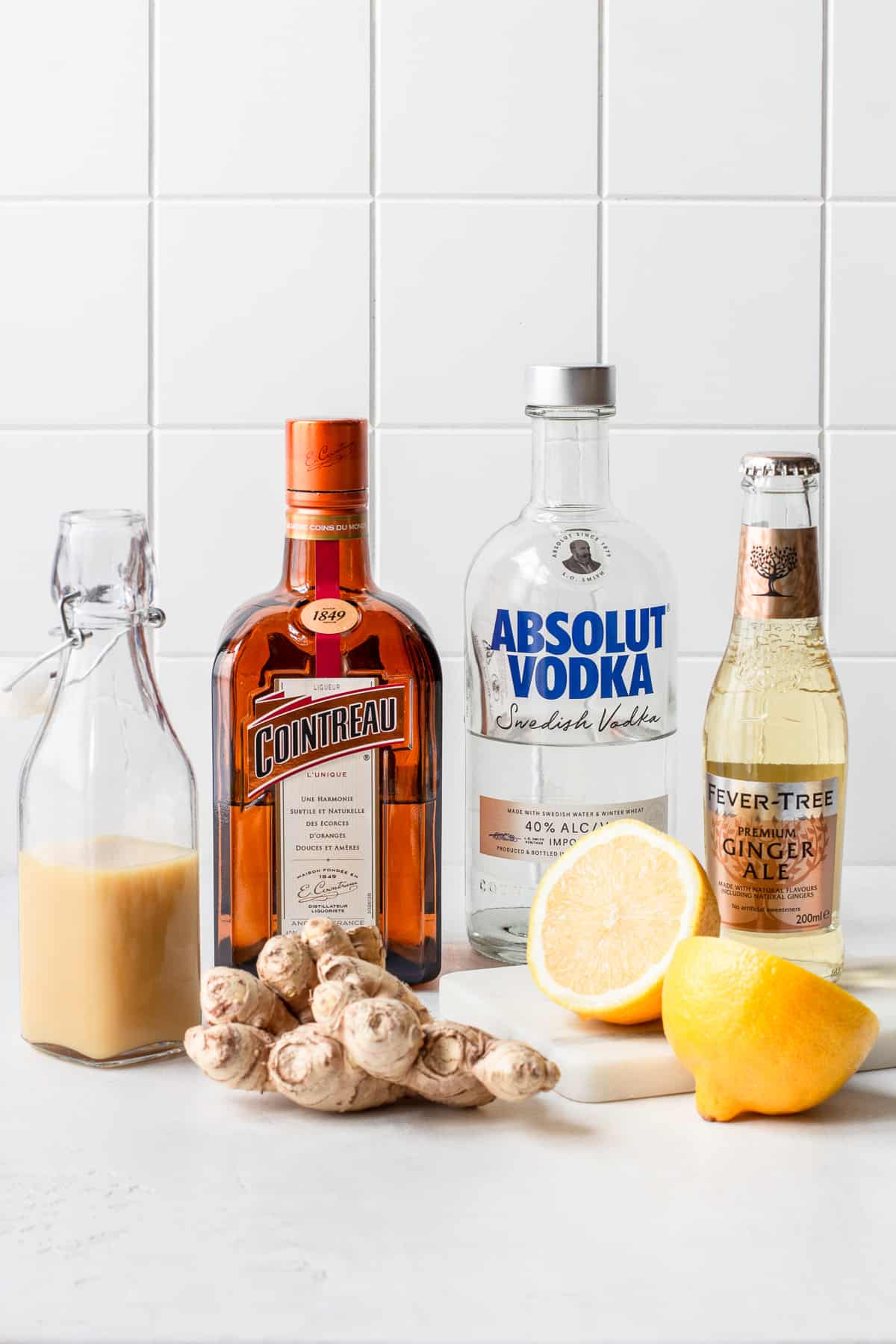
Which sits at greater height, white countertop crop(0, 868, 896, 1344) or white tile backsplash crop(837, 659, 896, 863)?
white tile backsplash crop(837, 659, 896, 863)

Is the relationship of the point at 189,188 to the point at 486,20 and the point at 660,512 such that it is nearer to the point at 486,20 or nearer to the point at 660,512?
the point at 486,20

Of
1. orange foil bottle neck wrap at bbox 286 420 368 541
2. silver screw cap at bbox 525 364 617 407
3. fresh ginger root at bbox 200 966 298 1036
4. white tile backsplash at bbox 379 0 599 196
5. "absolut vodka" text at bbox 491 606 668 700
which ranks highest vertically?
white tile backsplash at bbox 379 0 599 196

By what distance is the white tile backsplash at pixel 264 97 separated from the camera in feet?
3.67

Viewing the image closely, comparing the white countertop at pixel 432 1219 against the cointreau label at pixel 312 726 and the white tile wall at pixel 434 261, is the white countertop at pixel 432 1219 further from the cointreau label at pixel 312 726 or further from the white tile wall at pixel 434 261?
the white tile wall at pixel 434 261

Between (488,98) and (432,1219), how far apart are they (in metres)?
0.83

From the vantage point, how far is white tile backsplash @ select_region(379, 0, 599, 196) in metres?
1.12

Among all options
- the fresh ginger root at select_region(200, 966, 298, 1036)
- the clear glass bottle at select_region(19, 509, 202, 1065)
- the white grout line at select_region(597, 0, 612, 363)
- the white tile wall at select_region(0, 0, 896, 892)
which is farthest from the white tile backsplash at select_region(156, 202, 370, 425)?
the fresh ginger root at select_region(200, 966, 298, 1036)

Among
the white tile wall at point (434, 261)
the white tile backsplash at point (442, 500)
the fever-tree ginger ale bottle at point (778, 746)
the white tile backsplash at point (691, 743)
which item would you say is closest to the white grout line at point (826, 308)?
the white tile wall at point (434, 261)

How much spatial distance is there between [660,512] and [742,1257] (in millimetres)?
700

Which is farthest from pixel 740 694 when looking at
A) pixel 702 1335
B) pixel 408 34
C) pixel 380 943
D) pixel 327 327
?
pixel 408 34

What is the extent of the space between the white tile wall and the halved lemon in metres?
0.45

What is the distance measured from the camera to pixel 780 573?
784 millimetres

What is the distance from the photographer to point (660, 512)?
3.84 ft

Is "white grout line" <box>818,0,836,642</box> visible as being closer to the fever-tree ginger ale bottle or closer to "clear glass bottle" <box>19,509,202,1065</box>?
the fever-tree ginger ale bottle
